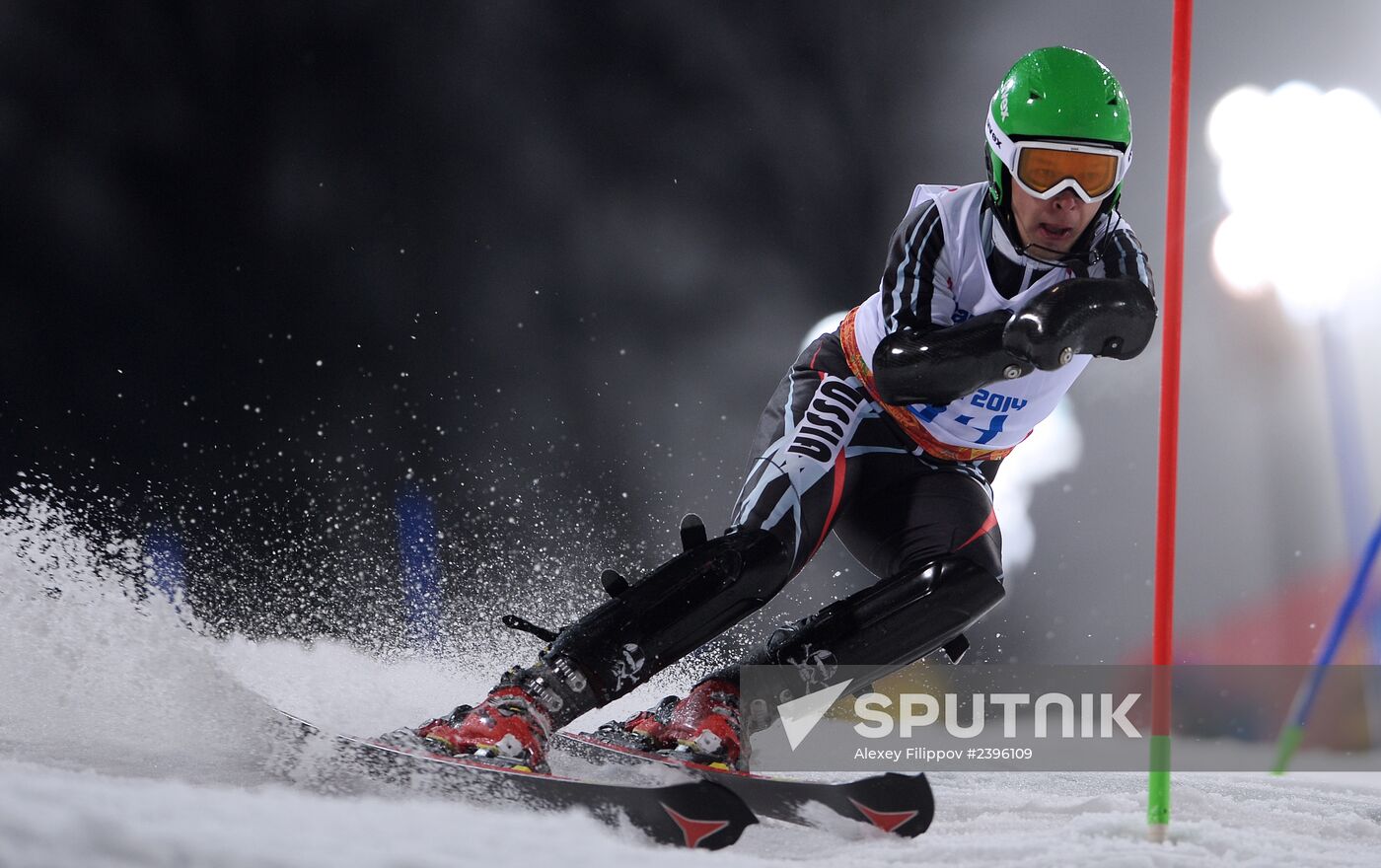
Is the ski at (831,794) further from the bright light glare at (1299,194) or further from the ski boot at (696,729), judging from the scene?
the bright light glare at (1299,194)

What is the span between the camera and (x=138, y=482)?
3232 mm

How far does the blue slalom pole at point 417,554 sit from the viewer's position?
342cm

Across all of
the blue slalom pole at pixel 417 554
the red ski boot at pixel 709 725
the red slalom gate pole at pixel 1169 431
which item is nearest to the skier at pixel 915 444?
the red ski boot at pixel 709 725

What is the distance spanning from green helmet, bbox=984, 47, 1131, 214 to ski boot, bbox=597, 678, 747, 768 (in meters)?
0.93

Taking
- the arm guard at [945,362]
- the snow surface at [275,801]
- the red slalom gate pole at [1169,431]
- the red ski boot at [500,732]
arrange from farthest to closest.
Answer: the arm guard at [945,362], the red ski boot at [500,732], the red slalom gate pole at [1169,431], the snow surface at [275,801]

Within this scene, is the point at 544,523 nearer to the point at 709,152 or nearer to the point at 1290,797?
the point at 709,152

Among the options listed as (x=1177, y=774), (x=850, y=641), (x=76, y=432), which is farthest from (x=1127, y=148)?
(x=76, y=432)

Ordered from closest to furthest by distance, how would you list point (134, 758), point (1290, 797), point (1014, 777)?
1. point (134, 758)
2. point (1290, 797)
3. point (1014, 777)

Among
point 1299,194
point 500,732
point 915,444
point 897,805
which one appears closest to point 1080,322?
point 915,444

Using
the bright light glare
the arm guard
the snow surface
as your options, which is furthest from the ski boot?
the bright light glare

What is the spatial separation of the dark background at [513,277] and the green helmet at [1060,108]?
6.57 ft

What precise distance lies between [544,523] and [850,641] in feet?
6.04

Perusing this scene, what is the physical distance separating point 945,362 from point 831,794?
2.24ft

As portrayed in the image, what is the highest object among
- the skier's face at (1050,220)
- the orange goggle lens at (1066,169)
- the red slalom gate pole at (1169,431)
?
the orange goggle lens at (1066,169)
